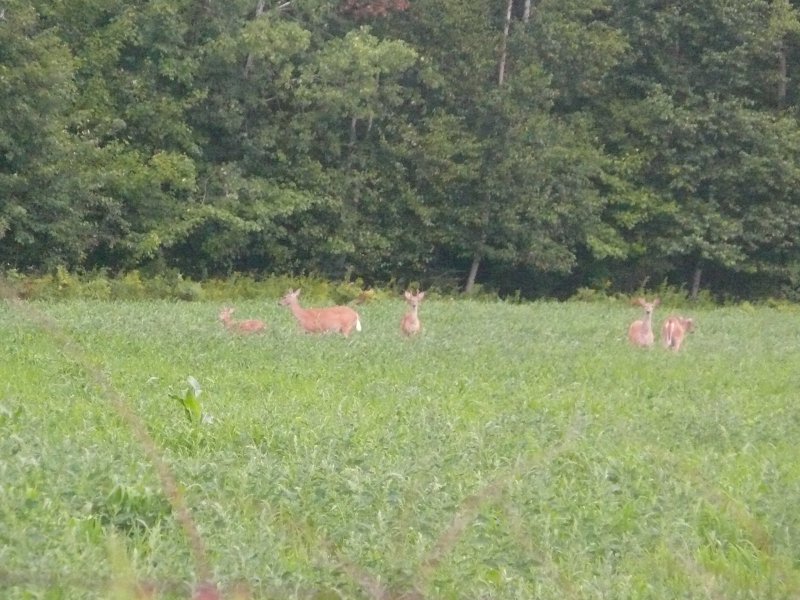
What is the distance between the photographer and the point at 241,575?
4.62 meters

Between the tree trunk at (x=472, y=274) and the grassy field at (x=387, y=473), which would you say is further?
the tree trunk at (x=472, y=274)

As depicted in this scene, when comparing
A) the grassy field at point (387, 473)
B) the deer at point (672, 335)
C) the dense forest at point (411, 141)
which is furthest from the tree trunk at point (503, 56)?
the grassy field at point (387, 473)

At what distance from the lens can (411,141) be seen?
1272 inches

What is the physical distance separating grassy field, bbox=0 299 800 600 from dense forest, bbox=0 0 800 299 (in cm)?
1378

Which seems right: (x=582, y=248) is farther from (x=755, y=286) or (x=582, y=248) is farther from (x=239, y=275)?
(x=239, y=275)

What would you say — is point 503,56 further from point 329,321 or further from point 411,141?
point 329,321

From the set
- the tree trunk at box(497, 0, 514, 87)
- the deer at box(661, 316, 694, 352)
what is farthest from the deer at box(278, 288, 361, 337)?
the tree trunk at box(497, 0, 514, 87)

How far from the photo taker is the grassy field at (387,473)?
468 centimetres

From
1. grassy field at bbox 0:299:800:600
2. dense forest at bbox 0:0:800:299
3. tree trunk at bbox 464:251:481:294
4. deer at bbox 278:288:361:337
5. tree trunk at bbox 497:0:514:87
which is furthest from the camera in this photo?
tree trunk at bbox 464:251:481:294

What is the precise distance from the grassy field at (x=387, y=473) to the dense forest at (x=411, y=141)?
45.2ft

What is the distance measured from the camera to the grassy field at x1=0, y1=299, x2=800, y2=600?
4.68 meters

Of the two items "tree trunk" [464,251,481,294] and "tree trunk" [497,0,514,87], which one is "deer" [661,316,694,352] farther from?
"tree trunk" [497,0,514,87]

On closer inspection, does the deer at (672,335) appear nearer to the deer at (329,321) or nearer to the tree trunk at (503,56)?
the deer at (329,321)

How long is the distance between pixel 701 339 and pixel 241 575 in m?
16.4
